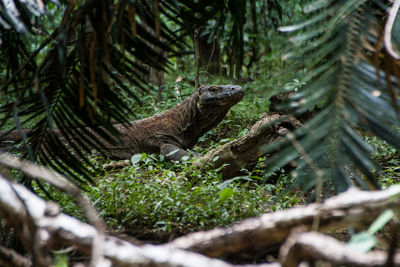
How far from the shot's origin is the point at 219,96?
5215 mm

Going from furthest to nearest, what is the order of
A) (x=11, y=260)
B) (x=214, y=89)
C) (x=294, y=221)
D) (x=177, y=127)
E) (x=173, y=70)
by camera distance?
(x=177, y=127) < (x=214, y=89) < (x=173, y=70) < (x=11, y=260) < (x=294, y=221)

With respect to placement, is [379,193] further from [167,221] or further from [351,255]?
[167,221]

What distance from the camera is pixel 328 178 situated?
1.06 metres

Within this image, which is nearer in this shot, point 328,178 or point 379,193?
point 379,193

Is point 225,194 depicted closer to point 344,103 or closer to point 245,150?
point 245,150

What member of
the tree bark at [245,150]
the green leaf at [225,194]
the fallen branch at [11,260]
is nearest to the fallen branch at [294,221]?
the fallen branch at [11,260]

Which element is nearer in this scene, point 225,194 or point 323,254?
point 323,254

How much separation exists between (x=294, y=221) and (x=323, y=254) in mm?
138

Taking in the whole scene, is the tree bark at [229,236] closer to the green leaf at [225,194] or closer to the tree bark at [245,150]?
the green leaf at [225,194]


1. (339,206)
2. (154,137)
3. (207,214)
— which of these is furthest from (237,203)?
(154,137)

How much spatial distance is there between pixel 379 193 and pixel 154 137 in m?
4.83

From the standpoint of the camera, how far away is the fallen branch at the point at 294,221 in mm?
912

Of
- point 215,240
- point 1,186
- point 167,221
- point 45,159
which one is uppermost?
point 1,186

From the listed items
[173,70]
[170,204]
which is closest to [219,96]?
[173,70]
